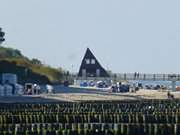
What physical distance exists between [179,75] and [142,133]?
101 m

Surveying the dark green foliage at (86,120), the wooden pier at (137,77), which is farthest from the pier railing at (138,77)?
the dark green foliage at (86,120)

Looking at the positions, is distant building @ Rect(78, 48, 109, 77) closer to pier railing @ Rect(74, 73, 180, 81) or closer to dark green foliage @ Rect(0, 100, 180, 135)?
pier railing @ Rect(74, 73, 180, 81)

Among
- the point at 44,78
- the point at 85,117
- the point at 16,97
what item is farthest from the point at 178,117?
the point at 44,78

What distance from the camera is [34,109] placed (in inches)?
2904

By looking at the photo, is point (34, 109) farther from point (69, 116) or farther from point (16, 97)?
point (16, 97)

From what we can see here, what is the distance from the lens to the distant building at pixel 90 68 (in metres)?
162

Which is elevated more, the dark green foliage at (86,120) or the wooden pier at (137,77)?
the wooden pier at (137,77)

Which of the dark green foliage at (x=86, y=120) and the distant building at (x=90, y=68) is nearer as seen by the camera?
the dark green foliage at (x=86, y=120)

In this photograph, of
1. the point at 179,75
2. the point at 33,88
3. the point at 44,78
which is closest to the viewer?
the point at 33,88

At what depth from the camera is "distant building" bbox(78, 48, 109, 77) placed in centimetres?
16250

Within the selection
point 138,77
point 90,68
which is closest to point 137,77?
point 138,77

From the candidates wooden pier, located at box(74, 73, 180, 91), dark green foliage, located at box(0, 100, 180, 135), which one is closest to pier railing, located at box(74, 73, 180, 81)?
wooden pier, located at box(74, 73, 180, 91)

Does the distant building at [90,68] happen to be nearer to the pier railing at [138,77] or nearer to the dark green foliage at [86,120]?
the pier railing at [138,77]

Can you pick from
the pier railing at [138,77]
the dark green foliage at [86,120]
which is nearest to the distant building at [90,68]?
the pier railing at [138,77]
